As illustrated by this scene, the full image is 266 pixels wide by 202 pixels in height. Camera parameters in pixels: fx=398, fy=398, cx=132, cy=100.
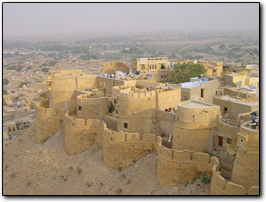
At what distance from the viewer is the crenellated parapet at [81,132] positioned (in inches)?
847

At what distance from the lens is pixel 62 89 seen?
25.8 m

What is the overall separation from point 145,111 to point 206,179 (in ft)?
18.7

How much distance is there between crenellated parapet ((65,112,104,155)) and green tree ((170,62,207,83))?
1098 cm

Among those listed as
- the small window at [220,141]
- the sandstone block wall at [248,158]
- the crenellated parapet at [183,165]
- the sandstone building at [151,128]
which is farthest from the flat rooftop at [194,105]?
the sandstone block wall at [248,158]

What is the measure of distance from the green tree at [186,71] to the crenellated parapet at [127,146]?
1247cm

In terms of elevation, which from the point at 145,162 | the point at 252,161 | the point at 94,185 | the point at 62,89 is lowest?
the point at 94,185

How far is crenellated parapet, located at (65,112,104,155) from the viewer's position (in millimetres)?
21516

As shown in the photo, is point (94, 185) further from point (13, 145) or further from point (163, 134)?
point (13, 145)

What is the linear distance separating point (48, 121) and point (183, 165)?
39.0 ft

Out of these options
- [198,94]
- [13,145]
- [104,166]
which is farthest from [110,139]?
[13,145]

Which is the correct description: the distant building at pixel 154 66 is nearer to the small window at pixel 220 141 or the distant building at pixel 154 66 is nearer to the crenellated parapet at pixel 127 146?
the crenellated parapet at pixel 127 146

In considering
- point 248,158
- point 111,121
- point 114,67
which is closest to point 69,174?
point 111,121

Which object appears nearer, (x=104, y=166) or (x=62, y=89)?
(x=104, y=166)

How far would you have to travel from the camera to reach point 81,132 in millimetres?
21734
